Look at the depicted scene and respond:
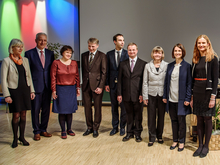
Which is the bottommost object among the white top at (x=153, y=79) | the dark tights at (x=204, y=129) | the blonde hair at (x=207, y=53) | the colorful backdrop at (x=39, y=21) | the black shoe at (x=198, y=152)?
the black shoe at (x=198, y=152)

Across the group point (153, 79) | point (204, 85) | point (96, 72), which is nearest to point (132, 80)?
point (153, 79)

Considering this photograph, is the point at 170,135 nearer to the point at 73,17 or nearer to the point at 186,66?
the point at 186,66

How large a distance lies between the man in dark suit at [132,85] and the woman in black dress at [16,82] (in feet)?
4.34

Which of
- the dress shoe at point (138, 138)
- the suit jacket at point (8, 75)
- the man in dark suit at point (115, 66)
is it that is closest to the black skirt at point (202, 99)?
the dress shoe at point (138, 138)

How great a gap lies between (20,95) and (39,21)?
419 cm

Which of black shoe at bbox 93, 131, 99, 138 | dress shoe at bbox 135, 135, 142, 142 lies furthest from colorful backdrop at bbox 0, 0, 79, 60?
dress shoe at bbox 135, 135, 142, 142

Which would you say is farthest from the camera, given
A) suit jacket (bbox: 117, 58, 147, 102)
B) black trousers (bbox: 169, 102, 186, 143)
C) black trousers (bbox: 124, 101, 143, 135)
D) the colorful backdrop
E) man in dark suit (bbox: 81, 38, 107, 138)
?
the colorful backdrop

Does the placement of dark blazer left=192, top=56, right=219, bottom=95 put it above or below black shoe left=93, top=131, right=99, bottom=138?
above

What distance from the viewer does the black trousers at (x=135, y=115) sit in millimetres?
3480

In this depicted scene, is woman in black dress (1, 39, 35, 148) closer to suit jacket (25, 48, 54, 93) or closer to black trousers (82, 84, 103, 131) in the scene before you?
suit jacket (25, 48, 54, 93)

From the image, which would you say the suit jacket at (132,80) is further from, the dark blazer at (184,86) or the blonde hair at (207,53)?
the blonde hair at (207,53)

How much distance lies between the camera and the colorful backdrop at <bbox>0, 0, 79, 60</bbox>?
670 centimetres

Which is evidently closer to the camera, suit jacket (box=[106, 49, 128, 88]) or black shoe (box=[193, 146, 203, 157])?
black shoe (box=[193, 146, 203, 157])

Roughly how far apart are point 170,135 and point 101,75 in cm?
147
